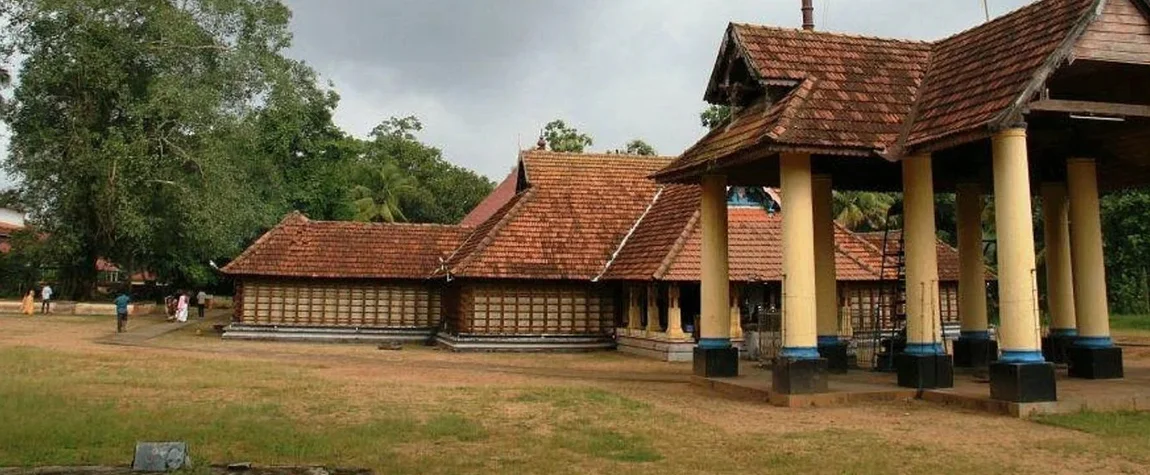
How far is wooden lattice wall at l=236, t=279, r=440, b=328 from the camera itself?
28766 mm

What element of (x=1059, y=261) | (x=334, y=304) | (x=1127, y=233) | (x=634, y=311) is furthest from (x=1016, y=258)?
(x=1127, y=233)

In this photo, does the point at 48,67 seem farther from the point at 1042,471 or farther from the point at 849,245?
the point at 1042,471

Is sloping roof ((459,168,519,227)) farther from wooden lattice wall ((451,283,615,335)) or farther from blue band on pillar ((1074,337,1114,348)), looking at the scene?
blue band on pillar ((1074,337,1114,348))

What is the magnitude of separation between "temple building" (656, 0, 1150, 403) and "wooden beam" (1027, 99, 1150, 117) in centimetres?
3

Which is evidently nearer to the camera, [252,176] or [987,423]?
[987,423]

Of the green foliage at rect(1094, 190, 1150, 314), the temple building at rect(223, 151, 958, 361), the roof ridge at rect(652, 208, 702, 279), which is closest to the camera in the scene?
the roof ridge at rect(652, 208, 702, 279)

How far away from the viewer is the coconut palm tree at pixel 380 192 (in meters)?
52.3

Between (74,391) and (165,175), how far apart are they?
1034 inches

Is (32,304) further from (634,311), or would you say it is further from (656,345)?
(656,345)

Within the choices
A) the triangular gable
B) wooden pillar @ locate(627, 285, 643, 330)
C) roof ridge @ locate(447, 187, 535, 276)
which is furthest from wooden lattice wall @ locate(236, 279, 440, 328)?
the triangular gable

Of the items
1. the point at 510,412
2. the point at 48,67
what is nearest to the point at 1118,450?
the point at 510,412

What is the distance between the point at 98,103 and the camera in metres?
38.1

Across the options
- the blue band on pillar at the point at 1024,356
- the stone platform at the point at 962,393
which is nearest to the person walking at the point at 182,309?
the stone platform at the point at 962,393

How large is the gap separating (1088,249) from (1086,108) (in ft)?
13.5
